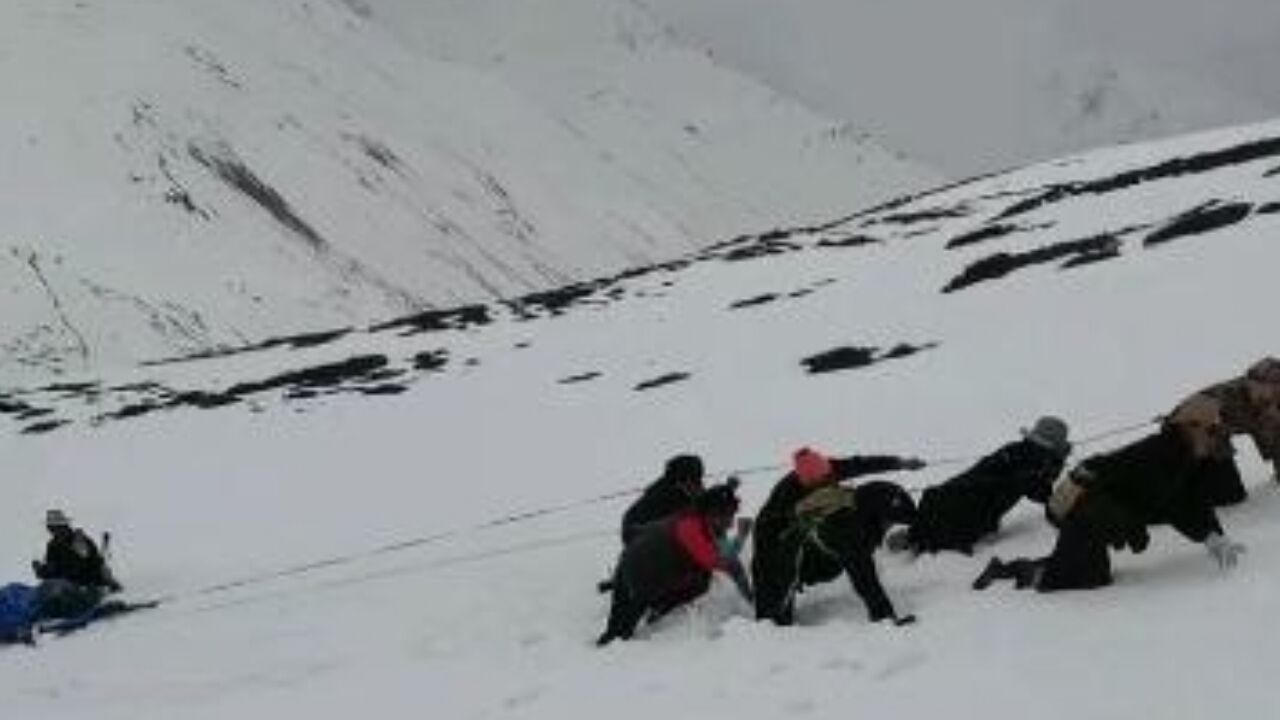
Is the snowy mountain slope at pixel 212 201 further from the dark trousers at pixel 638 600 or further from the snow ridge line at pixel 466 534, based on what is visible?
the dark trousers at pixel 638 600

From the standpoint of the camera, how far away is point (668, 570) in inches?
622

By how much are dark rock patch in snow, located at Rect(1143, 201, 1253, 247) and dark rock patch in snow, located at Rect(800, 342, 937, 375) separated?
20.5ft

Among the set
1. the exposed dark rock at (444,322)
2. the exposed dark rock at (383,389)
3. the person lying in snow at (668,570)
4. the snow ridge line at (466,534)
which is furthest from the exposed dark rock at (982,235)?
the person lying in snow at (668,570)

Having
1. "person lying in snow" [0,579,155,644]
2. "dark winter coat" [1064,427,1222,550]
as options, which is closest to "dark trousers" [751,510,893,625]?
"dark winter coat" [1064,427,1222,550]

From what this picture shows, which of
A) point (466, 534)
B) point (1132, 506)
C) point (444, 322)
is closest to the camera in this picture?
point (1132, 506)

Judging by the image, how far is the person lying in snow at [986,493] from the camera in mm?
15945

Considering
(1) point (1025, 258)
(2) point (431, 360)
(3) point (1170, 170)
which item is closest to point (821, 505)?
(1) point (1025, 258)

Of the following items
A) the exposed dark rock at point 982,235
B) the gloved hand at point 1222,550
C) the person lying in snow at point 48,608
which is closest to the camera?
the gloved hand at point 1222,550

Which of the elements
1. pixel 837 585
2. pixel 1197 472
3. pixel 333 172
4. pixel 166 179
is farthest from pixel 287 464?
pixel 333 172

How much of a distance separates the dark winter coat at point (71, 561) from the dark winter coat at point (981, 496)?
1033 cm

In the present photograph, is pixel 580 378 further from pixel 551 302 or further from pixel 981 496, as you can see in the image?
pixel 551 302

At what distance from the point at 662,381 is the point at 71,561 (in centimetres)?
1544

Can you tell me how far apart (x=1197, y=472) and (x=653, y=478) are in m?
12.5

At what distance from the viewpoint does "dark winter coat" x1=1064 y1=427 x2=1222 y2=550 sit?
1334cm
